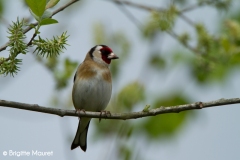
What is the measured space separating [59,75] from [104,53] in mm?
1732

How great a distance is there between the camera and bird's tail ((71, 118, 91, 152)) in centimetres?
583

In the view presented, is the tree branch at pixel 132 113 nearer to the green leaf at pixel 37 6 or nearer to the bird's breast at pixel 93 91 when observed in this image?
the green leaf at pixel 37 6

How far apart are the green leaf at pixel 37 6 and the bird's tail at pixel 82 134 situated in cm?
305

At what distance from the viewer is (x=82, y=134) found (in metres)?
6.24

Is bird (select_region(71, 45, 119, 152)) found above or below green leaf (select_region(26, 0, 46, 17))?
above

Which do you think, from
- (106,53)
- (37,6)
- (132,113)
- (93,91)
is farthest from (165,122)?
(106,53)

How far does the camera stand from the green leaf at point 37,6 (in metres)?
2.83

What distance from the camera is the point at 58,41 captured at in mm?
3029

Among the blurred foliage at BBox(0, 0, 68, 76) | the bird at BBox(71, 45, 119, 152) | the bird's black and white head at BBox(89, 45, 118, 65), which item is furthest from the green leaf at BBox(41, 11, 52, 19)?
the bird's black and white head at BBox(89, 45, 118, 65)

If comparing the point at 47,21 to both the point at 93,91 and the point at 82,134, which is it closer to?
the point at 93,91

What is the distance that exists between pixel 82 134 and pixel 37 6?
140 inches

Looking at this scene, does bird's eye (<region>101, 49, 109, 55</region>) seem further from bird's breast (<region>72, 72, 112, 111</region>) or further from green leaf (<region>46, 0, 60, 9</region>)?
green leaf (<region>46, 0, 60, 9</region>)

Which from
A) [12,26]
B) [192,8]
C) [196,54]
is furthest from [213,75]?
[12,26]

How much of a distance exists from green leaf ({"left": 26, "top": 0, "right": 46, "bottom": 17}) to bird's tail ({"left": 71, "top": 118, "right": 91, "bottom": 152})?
305 cm
